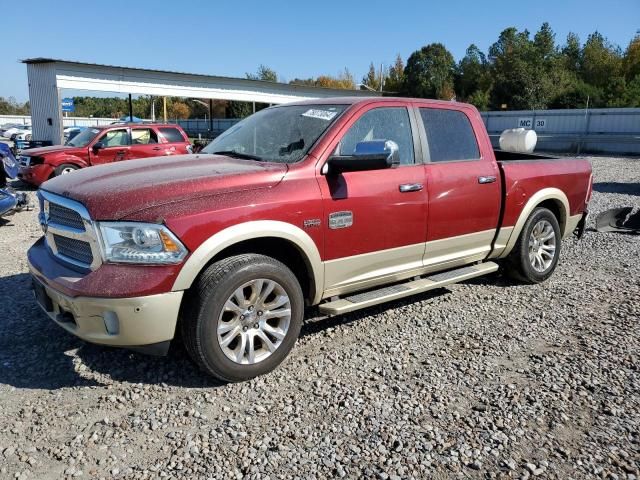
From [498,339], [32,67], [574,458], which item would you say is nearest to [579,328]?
[498,339]

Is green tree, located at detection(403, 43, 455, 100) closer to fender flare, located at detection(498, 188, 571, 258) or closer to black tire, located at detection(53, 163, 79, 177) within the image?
black tire, located at detection(53, 163, 79, 177)

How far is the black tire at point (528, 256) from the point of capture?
18.7 ft

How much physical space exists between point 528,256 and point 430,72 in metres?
66.8

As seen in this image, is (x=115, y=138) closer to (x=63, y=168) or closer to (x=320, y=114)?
(x=63, y=168)

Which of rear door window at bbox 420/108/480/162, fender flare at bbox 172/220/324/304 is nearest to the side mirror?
fender flare at bbox 172/220/324/304

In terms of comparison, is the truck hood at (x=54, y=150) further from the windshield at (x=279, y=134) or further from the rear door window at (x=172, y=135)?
the windshield at (x=279, y=134)

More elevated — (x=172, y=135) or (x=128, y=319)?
(x=172, y=135)

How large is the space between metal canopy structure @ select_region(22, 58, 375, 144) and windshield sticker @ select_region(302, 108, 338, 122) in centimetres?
1499

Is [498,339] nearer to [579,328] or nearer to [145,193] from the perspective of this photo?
[579,328]

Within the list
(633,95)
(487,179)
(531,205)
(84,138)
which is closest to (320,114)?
(487,179)

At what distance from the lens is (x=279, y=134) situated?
443 centimetres

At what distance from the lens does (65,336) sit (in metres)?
4.30

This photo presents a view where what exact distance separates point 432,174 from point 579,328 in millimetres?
1913

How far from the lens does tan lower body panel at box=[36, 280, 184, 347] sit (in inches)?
125
